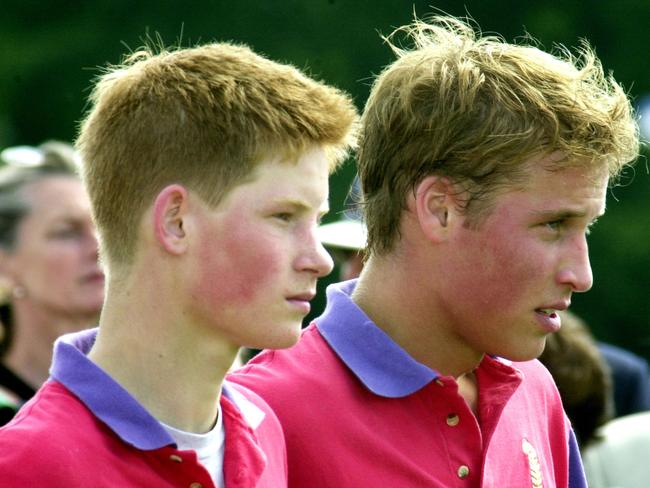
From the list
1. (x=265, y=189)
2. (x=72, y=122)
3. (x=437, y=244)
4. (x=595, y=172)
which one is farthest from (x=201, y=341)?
(x=72, y=122)

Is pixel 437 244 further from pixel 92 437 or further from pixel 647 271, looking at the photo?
pixel 647 271

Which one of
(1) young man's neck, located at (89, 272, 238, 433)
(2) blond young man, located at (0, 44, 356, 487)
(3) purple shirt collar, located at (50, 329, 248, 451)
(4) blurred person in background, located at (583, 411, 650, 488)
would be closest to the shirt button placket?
(2) blond young man, located at (0, 44, 356, 487)

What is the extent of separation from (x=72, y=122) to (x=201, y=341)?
8.96 metres

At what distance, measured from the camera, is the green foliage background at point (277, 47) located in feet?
38.2

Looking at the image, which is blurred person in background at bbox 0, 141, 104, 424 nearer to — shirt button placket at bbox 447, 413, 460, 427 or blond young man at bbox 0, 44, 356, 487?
shirt button placket at bbox 447, 413, 460, 427

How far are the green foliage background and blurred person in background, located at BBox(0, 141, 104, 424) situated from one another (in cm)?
593

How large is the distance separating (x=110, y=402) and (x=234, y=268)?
327mm

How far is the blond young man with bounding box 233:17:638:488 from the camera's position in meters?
3.21

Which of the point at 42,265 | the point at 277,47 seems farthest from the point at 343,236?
the point at 277,47

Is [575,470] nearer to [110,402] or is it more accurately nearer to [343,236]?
[110,402]

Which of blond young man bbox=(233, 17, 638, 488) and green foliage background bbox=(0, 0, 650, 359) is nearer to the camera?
blond young man bbox=(233, 17, 638, 488)

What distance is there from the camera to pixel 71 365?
279 cm

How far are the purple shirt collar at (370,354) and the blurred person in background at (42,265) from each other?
6.11 ft

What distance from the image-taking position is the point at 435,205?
10.9ft
